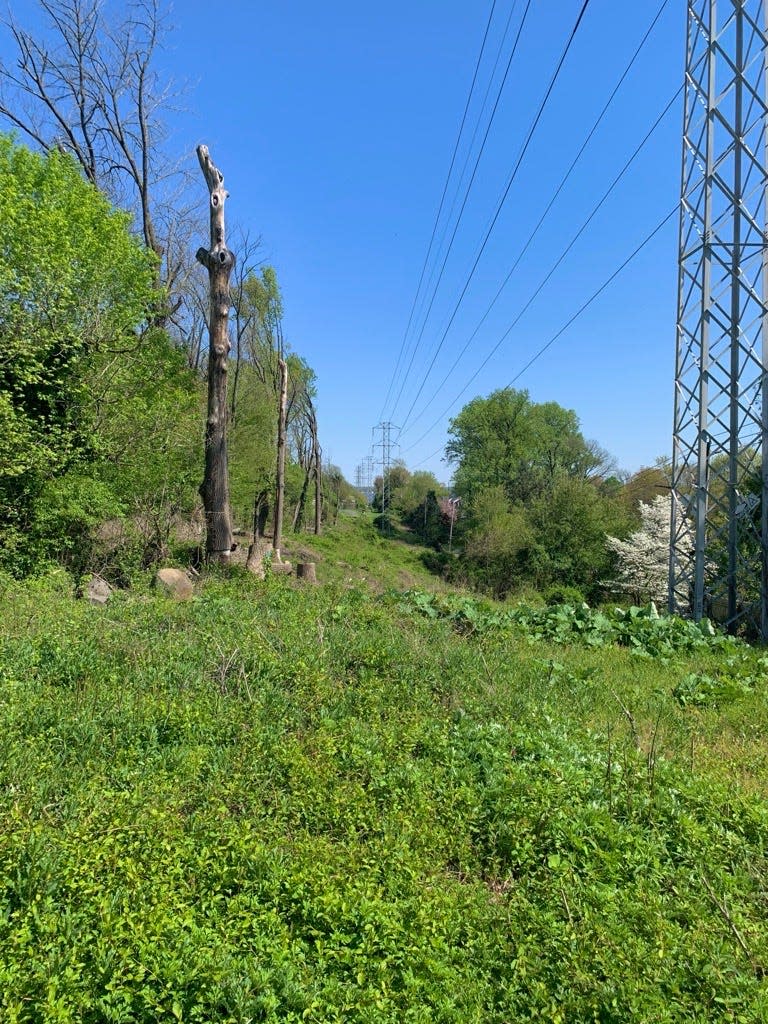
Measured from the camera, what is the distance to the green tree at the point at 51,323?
859cm

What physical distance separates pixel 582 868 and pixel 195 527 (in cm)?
1148

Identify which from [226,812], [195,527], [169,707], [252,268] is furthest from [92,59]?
[226,812]

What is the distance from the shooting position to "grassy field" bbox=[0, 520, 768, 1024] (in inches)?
79.2

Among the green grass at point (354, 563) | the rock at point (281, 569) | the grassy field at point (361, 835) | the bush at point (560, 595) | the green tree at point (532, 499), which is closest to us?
the grassy field at point (361, 835)

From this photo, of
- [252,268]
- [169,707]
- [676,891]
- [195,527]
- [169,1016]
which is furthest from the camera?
[252,268]

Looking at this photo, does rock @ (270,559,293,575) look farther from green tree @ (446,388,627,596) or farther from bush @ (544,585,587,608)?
green tree @ (446,388,627,596)

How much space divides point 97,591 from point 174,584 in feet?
3.54

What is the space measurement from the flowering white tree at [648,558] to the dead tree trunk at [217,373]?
57.5ft

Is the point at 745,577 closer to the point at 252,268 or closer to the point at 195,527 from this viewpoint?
the point at 195,527

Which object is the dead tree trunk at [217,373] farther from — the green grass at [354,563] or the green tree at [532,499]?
the green tree at [532,499]

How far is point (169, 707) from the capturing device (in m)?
3.89

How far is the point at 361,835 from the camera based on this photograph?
2947mm

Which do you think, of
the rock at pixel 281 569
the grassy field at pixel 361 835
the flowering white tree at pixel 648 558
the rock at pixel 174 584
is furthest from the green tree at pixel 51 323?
the flowering white tree at pixel 648 558

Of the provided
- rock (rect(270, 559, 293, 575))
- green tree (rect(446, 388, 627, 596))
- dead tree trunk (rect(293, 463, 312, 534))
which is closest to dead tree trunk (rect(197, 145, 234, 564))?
rock (rect(270, 559, 293, 575))
